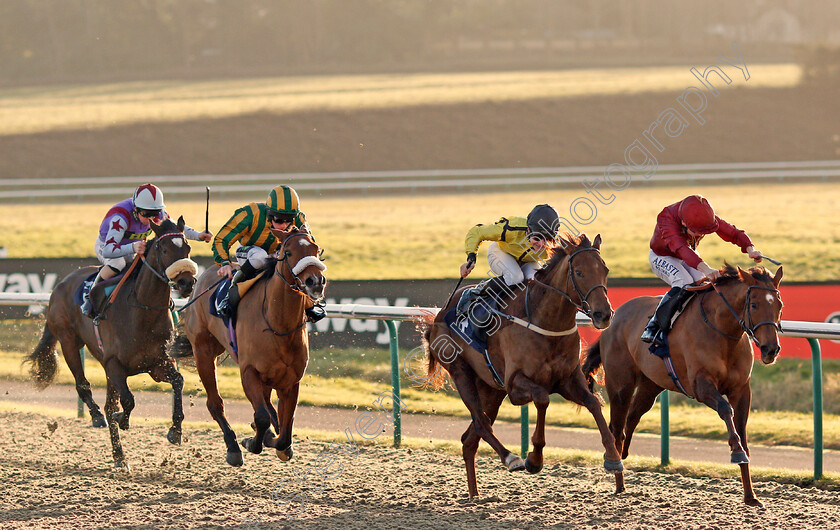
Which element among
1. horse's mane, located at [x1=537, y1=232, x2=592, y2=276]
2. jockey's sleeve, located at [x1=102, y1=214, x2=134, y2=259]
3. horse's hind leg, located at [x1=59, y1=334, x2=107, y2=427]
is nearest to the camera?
horse's mane, located at [x1=537, y1=232, x2=592, y2=276]

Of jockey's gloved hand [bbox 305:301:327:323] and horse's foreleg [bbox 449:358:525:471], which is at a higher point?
jockey's gloved hand [bbox 305:301:327:323]

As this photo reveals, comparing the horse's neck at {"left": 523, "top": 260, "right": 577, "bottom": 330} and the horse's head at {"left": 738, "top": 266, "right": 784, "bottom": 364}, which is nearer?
the horse's head at {"left": 738, "top": 266, "right": 784, "bottom": 364}

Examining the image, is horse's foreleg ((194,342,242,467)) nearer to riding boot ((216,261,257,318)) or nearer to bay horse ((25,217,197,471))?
bay horse ((25,217,197,471))

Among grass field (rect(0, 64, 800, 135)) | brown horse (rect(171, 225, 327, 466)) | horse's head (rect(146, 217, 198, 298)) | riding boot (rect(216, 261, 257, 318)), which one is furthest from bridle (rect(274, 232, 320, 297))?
grass field (rect(0, 64, 800, 135))

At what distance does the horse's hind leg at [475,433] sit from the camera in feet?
20.1

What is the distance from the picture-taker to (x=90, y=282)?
25.1 feet

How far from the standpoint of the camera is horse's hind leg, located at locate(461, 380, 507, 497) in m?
6.12

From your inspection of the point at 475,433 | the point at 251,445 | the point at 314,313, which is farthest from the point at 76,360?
the point at 475,433

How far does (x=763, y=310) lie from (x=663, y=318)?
2.51 feet

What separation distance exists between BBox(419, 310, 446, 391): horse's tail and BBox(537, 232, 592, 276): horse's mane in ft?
3.50

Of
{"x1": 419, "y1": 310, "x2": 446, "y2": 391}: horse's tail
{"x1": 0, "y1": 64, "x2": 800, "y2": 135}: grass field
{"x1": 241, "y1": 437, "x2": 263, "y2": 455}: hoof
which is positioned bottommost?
{"x1": 241, "y1": 437, "x2": 263, "y2": 455}: hoof

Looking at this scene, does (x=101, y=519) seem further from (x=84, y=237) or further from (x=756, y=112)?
(x=756, y=112)

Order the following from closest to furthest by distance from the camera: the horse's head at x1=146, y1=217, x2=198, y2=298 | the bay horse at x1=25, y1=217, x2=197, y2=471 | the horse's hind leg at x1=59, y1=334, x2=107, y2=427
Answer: the horse's head at x1=146, y1=217, x2=198, y2=298
the bay horse at x1=25, y1=217, x2=197, y2=471
the horse's hind leg at x1=59, y1=334, x2=107, y2=427

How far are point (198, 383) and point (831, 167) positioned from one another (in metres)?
19.8
